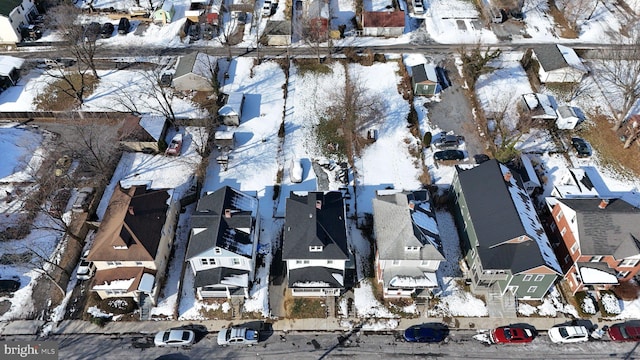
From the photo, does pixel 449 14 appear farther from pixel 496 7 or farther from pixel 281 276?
pixel 281 276

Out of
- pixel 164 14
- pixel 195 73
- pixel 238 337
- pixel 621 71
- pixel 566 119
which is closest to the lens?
pixel 238 337

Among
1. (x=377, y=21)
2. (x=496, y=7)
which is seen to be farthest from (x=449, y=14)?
(x=377, y=21)

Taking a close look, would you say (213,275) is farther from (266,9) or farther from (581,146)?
(266,9)

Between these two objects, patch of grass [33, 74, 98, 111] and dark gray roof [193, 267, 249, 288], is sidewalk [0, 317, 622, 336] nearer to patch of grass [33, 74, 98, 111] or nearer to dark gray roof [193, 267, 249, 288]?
dark gray roof [193, 267, 249, 288]

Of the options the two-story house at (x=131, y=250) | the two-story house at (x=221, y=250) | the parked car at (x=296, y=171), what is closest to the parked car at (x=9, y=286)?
the two-story house at (x=131, y=250)

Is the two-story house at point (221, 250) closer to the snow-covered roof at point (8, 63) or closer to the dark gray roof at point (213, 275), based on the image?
the dark gray roof at point (213, 275)

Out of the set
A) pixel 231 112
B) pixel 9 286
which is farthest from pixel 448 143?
pixel 9 286

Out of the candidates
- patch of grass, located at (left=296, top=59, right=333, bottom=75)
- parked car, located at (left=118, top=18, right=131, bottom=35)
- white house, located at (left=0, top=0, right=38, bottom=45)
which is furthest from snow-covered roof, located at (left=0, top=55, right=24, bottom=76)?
patch of grass, located at (left=296, top=59, right=333, bottom=75)
